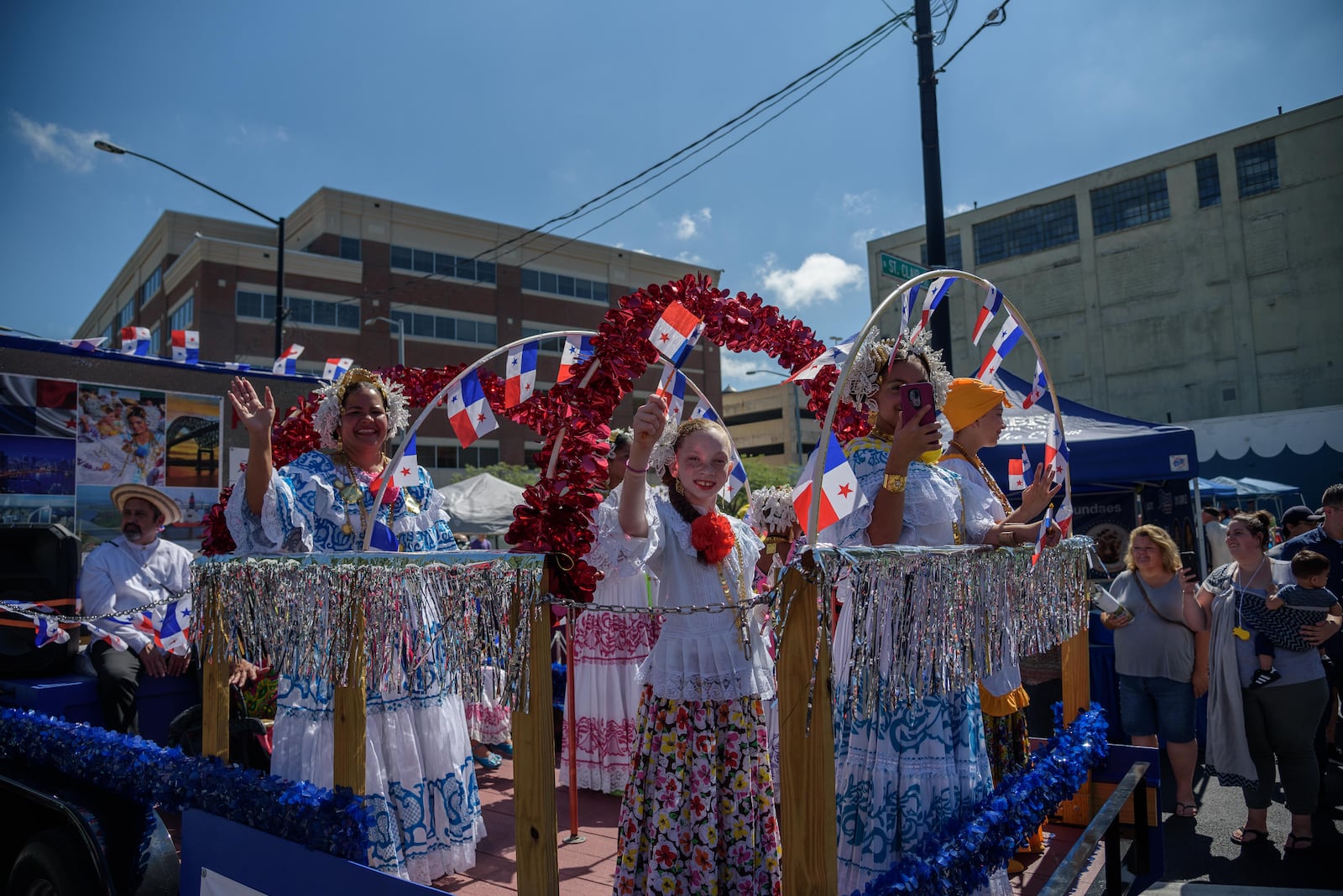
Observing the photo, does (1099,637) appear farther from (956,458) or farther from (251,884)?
(251,884)

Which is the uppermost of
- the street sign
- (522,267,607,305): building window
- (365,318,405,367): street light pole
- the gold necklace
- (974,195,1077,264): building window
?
(974,195,1077,264): building window

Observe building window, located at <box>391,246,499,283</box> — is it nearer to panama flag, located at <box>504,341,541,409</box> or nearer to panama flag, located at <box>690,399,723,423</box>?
panama flag, located at <box>690,399,723,423</box>

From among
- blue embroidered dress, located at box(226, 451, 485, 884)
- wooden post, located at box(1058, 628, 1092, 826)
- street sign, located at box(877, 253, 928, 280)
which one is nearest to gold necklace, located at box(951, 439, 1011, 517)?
wooden post, located at box(1058, 628, 1092, 826)

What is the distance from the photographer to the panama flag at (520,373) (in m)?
4.21

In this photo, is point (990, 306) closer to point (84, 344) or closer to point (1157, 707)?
point (1157, 707)

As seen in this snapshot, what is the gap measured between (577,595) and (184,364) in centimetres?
533

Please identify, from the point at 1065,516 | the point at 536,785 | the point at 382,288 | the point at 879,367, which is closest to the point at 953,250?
the point at 382,288

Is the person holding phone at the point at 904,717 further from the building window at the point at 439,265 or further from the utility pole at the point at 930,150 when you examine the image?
the building window at the point at 439,265

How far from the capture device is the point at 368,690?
2975 mm

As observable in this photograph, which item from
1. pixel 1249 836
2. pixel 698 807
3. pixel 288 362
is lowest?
pixel 1249 836

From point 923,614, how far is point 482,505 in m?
13.9

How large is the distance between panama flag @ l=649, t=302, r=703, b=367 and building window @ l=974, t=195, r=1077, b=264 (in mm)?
37485

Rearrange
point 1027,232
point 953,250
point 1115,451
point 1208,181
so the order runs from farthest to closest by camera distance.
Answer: point 953,250
point 1027,232
point 1208,181
point 1115,451

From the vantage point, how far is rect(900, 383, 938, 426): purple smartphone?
2432 millimetres
